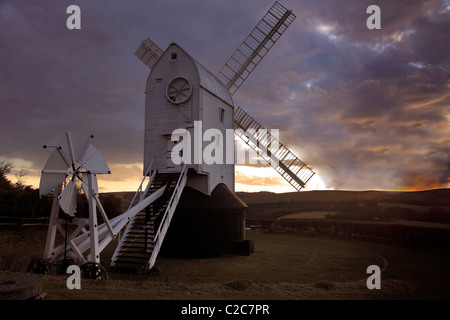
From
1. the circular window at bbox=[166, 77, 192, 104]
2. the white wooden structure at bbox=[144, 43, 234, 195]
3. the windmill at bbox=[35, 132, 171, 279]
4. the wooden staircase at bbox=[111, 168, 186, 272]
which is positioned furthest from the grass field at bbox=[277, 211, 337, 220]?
the windmill at bbox=[35, 132, 171, 279]

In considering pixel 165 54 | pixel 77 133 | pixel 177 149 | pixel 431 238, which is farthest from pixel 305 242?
pixel 77 133

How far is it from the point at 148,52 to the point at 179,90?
23.7 feet

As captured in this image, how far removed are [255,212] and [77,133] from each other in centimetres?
4206

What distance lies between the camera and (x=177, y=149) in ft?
69.2

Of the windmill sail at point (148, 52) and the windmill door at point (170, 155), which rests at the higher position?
the windmill sail at point (148, 52)

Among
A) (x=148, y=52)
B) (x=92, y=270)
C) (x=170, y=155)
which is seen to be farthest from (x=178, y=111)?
(x=92, y=270)

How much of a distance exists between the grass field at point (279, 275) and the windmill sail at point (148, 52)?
14906mm

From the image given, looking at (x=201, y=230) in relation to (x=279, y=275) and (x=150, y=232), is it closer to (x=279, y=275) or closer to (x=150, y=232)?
(x=150, y=232)

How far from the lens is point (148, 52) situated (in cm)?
2652

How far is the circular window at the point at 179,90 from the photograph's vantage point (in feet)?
69.9

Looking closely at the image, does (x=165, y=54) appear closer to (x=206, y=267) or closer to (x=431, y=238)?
(x=206, y=267)

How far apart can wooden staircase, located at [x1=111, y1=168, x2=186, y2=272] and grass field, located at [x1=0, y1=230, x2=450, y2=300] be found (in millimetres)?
1088

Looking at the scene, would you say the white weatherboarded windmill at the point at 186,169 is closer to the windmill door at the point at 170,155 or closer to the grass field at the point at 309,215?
the windmill door at the point at 170,155

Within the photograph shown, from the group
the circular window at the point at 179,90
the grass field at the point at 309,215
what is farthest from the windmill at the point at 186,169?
the grass field at the point at 309,215
